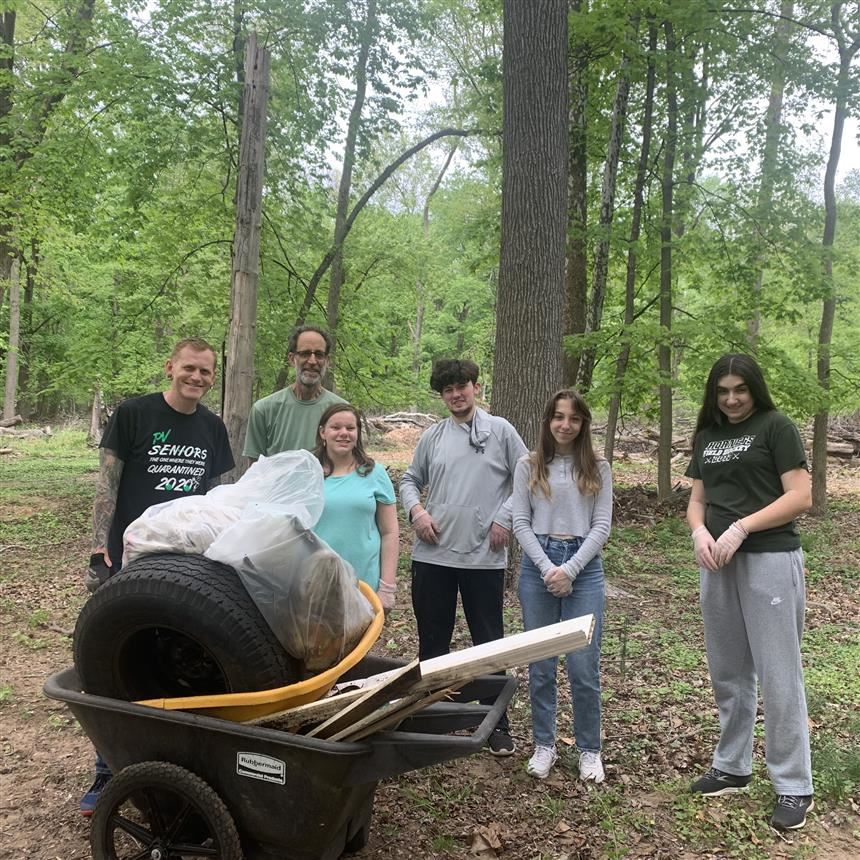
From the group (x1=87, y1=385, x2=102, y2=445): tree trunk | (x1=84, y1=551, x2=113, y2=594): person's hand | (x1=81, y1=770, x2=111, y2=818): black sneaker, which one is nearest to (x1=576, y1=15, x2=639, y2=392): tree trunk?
(x1=84, y1=551, x2=113, y2=594): person's hand

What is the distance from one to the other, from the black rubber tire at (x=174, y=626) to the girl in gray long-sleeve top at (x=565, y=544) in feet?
4.73

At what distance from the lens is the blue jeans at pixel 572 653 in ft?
10.6

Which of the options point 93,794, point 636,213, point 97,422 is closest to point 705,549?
point 93,794

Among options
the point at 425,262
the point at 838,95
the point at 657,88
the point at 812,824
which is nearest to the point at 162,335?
the point at 425,262

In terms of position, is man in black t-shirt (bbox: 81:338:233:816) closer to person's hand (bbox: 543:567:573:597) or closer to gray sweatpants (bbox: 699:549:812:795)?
person's hand (bbox: 543:567:573:597)

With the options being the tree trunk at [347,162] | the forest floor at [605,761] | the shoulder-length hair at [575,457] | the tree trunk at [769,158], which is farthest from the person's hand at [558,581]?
the tree trunk at [769,158]

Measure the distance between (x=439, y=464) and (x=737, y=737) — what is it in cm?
191

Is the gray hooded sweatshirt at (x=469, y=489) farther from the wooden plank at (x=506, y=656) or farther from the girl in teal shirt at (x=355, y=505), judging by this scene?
the wooden plank at (x=506, y=656)

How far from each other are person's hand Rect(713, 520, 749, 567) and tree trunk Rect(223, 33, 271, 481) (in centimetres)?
418

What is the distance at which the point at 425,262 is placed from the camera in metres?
13.9

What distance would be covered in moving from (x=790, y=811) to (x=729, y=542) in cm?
117

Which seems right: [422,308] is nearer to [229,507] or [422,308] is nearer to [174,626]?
[229,507]

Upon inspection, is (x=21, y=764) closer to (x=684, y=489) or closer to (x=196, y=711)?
(x=196, y=711)

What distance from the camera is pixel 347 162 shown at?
10.9 metres
